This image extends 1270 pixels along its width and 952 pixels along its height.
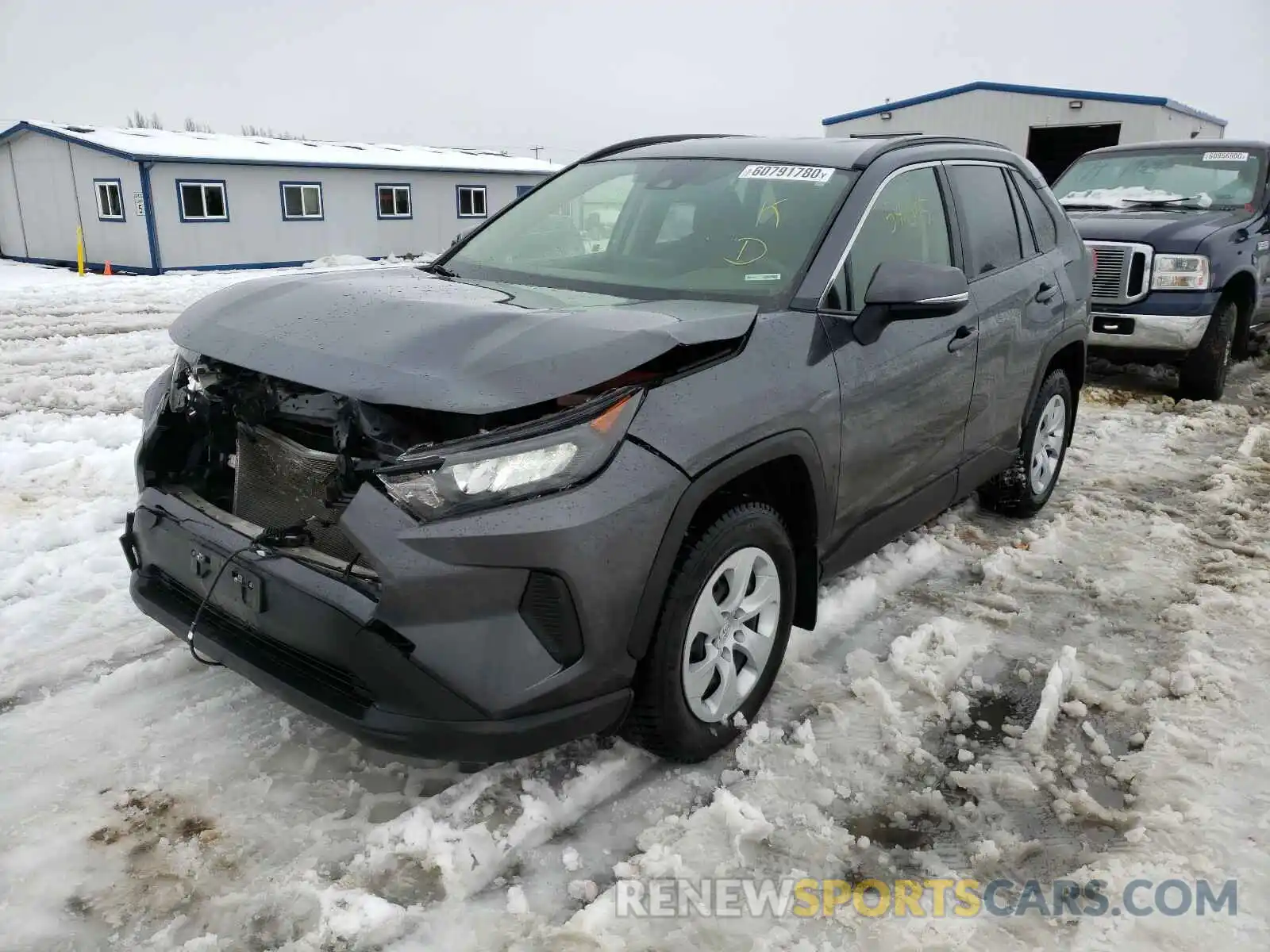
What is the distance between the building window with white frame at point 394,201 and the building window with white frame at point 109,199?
Result: 20.5 ft

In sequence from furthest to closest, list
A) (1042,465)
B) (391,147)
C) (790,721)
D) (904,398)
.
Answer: (391,147) < (1042,465) < (904,398) < (790,721)

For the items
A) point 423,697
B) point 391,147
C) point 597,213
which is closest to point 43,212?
point 391,147

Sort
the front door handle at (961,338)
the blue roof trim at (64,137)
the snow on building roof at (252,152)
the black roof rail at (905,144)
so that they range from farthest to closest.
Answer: the snow on building roof at (252,152)
the blue roof trim at (64,137)
the front door handle at (961,338)
the black roof rail at (905,144)

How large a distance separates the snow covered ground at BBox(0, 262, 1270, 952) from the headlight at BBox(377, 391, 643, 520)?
97cm

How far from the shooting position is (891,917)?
234 centimetres

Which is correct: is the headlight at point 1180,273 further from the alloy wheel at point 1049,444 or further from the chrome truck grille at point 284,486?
the chrome truck grille at point 284,486

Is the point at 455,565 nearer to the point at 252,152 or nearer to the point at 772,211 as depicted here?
the point at 772,211

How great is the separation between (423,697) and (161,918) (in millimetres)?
843

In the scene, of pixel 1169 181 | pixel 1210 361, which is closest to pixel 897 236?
pixel 1210 361

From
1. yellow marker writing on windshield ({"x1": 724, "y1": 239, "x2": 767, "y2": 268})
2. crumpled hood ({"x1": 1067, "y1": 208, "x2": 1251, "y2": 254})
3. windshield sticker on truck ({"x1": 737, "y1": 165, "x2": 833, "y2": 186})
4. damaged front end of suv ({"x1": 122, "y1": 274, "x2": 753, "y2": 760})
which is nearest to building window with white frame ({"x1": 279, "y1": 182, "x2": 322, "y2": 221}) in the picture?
crumpled hood ({"x1": 1067, "y1": 208, "x2": 1251, "y2": 254})

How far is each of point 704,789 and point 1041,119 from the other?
2567 cm

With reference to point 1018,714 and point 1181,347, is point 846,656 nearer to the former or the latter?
point 1018,714

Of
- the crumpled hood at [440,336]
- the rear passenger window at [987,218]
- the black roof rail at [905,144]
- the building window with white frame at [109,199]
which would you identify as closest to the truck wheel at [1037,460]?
the rear passenger window at [987,218]

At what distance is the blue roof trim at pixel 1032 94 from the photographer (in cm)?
2250
